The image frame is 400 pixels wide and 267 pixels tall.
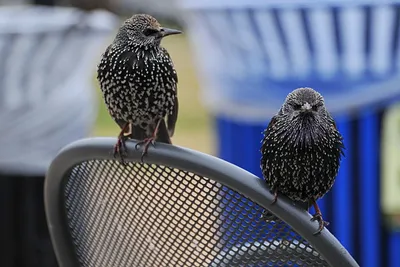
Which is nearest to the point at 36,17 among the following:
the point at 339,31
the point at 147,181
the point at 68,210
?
the point at 339,31

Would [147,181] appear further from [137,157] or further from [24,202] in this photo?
[24,202]

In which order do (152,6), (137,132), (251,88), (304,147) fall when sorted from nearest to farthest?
(304,147), (137,132), (251,88), (152,6)

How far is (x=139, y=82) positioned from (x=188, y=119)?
30.9 ft

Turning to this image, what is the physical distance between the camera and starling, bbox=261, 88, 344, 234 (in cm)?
178

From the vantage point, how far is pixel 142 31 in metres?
2.38

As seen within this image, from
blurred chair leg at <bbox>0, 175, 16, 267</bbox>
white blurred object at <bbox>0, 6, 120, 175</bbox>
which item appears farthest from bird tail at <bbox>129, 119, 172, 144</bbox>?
blurred chair leg at <bbox>0, 175, 16, 267</bbox>

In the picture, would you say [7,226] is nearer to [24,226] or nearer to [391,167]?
[24,226]

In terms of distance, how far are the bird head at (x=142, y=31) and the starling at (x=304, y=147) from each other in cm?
66

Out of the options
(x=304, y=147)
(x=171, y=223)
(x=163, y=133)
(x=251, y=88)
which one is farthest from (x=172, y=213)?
(x=251, y=88)

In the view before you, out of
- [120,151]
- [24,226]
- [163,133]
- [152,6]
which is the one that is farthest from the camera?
[152,6]

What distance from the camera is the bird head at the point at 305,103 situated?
1.79 m

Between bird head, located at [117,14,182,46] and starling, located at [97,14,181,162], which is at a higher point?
bird head, located at [117,14,182,46]

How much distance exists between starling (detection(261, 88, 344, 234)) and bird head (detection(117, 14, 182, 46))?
66 cm

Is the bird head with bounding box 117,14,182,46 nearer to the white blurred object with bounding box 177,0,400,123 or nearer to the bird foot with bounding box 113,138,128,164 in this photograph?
the bird foot with bounding box 113,138,128,164
